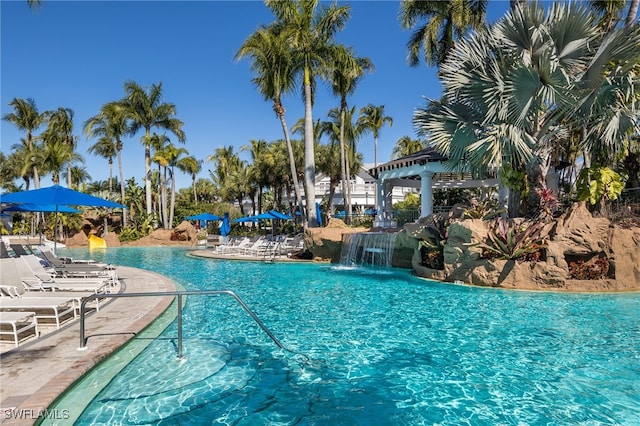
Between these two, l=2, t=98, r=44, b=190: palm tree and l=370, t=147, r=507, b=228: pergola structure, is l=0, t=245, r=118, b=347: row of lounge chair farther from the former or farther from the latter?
l=2, t=98, r=44, b=190: palm tree

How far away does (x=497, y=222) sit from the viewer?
12.8 meters

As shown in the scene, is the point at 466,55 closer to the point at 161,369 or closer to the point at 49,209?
the point at 161,369

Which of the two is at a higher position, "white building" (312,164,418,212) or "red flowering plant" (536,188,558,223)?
"white building" (312,164,418,212)

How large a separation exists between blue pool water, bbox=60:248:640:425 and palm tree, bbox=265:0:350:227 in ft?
42.8

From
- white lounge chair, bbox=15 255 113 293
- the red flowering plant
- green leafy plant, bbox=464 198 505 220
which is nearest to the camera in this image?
white lounge chair, bbox=15 255 113 293

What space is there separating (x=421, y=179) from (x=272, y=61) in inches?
431

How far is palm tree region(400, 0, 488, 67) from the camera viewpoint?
67.4ft

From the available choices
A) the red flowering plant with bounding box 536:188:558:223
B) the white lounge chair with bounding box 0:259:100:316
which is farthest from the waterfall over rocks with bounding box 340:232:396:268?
the white lounge chair with bounding box 0:259:100:316

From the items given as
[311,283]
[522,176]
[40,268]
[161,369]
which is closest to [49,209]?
[40,268]

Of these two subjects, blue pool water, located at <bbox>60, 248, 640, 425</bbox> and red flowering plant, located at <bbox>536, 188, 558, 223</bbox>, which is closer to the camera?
blue pool water, located at <bbox>60, 248, 640, 425</bbox>

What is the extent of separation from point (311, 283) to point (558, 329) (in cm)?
753

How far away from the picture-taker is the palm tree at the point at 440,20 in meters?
20.5

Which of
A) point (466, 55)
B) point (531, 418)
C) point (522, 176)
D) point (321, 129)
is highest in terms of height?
point (321, 129)

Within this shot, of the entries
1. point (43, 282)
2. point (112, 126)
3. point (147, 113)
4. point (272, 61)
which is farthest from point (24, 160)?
point (43, 282)
